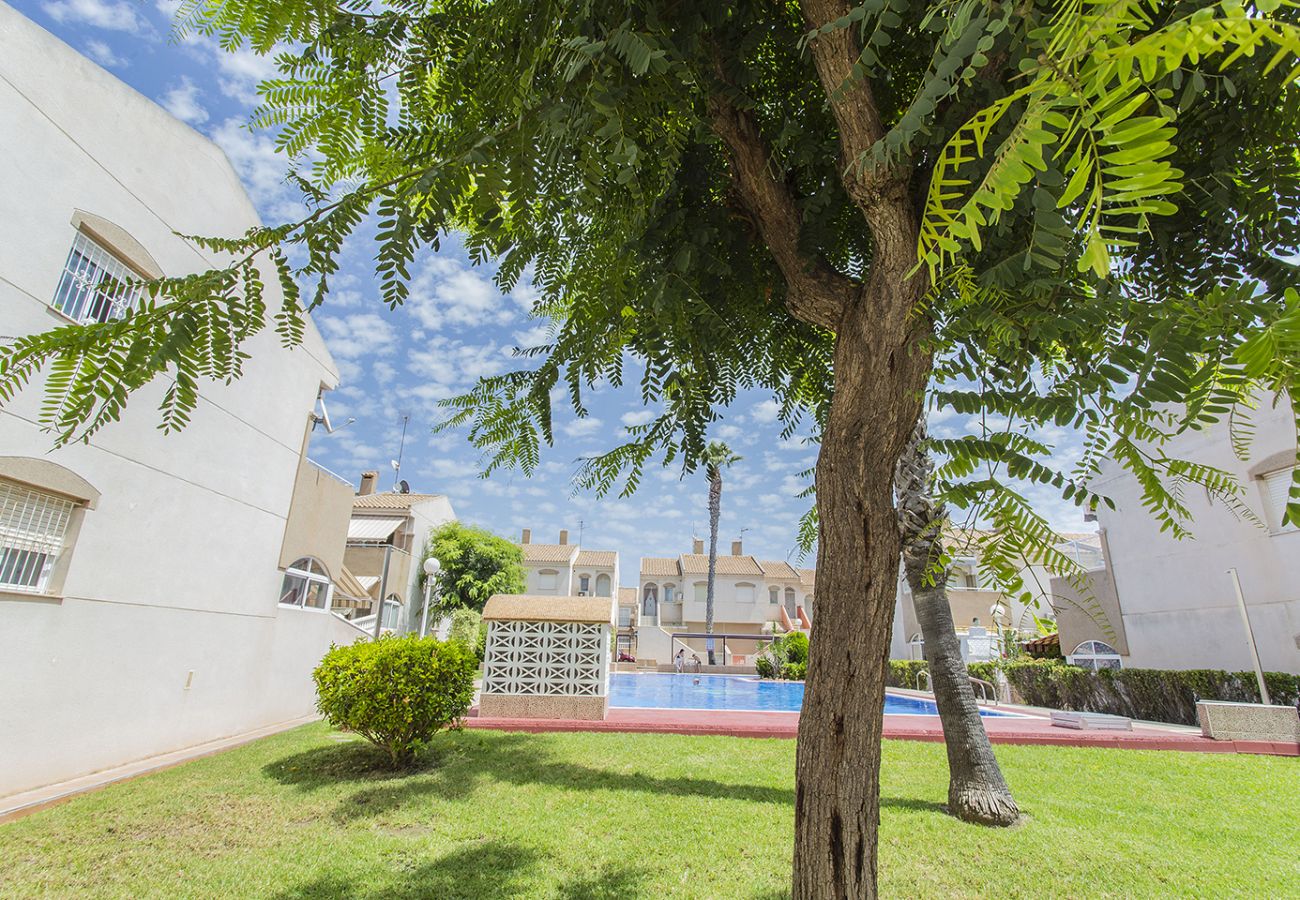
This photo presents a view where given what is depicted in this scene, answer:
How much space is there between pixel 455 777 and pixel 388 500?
29.8 meters

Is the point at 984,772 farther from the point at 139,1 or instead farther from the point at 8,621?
the point at 8,621

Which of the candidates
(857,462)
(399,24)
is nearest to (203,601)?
(399,24)

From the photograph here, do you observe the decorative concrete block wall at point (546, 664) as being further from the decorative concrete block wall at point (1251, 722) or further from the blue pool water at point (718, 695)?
the decorative concrete block wall at point (1251, 722)

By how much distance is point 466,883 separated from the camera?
5.79 meters

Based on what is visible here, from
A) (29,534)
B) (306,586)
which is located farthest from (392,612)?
(29,534)

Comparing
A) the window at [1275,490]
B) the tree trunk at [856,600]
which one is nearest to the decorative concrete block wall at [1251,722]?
the window at [1275,490]

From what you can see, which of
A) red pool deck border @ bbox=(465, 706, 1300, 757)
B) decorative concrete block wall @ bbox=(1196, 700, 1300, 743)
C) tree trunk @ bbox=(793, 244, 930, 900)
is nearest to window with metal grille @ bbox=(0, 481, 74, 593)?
red pool deck border @ bbox=(465, 706, 1300, 757)

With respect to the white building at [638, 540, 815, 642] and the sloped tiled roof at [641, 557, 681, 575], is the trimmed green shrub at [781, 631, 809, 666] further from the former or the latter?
the sloped tiled roof at [641, 557, 681, 575]

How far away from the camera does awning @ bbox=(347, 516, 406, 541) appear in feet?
102

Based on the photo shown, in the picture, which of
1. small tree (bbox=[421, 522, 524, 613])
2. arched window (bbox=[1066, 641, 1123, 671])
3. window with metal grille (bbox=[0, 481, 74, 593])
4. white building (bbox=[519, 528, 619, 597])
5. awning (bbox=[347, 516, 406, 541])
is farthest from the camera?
white building (bbox=[519, 528, 619, 597])

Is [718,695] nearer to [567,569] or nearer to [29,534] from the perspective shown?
[29,534]

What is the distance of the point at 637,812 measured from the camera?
7.91 meters

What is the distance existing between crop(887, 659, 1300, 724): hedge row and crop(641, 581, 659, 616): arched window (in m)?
43.3

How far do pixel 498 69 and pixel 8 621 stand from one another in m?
11.0
